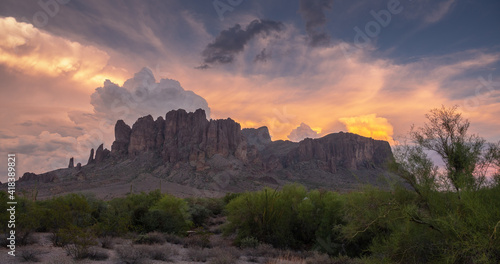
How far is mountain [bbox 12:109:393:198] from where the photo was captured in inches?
3885

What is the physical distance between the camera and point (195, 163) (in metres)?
124

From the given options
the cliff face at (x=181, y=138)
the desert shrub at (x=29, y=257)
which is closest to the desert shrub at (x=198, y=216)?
the desert shrub at (x=29, y=257)

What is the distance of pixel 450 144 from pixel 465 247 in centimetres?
535

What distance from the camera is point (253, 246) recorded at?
655 inches

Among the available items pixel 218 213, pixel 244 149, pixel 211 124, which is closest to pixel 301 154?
pixel 244 149

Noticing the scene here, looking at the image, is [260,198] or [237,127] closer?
[260,198]

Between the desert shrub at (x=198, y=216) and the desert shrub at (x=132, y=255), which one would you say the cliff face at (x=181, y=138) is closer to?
the desert shrub at (x=198, y=216)

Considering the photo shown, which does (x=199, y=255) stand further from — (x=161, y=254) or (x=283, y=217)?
(x=283, y=217)

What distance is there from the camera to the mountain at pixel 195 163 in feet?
324

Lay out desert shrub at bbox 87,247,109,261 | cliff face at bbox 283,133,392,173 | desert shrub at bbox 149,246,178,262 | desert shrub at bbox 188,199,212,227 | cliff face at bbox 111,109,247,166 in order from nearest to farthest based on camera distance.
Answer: desert shrub at bbox 87,247,109,261
desert shrub at bbox 149,246,178,262
desert shrub at bbox 188,199,212,227
cliff face at bbox 111,109,247,166
cliff face at bbox 283,133,392,173

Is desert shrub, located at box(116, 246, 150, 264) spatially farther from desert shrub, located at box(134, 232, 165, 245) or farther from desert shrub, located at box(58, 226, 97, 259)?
desert shrub, located at box(134, 232, 165, 245)

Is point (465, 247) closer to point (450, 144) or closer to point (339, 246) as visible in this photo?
point (450, 144)

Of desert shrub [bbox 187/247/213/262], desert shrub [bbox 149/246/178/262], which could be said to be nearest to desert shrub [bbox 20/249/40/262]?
desert shrub [bbox 149/246/178/262]

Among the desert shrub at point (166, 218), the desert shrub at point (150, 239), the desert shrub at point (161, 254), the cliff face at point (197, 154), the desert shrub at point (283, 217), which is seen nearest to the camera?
the desert shrub at point (161, 254)
